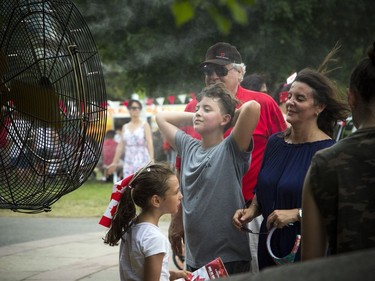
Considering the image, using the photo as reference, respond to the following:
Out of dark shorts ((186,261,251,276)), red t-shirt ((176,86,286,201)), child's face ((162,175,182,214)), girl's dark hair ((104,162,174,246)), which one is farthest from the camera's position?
red t-shirt ((176,86,286,201))

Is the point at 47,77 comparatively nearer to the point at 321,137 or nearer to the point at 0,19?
the point at 0,19

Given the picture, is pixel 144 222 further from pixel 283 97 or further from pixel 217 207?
pixel 283 97

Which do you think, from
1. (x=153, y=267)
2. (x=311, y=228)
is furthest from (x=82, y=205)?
(x=311, y=228)

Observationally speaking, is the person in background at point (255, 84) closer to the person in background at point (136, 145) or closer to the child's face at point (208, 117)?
the child's face at point (208, 117)

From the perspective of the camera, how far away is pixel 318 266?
1.90 metres

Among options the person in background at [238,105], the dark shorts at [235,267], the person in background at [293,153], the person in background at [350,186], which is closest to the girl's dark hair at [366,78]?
the person in background at [350,186]

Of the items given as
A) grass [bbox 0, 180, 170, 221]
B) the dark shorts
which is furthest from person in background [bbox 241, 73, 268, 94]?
grass [bbox 0, 180, 170, 221]

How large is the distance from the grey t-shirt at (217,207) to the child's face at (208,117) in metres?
0.15

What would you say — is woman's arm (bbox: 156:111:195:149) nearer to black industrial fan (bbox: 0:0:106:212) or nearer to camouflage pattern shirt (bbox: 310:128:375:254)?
black industrial fan (bbox: 0:0:106:212)

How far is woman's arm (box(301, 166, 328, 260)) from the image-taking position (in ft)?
9.09

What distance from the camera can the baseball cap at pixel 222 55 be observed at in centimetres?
547

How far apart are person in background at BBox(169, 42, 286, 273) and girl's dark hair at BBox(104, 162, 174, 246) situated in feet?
2.73

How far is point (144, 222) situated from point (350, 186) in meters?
1.62

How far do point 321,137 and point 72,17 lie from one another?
4.85 feet
